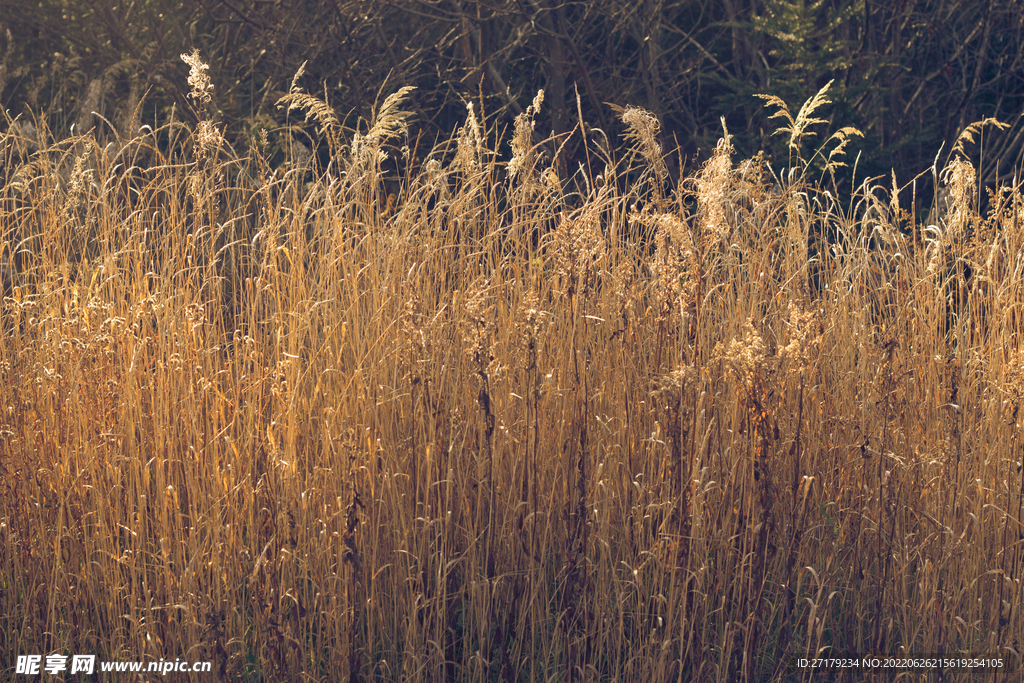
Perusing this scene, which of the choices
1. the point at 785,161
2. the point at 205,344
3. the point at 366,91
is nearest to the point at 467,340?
the point at 205,344

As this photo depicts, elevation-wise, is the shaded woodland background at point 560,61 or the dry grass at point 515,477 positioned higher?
the shaded woodland background at point 560,61

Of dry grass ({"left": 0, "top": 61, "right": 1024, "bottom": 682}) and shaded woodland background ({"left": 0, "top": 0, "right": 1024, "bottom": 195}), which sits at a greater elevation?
shaded woodland background ({"left": 0, "top": 0, "right": 1024, "bottom": 195})

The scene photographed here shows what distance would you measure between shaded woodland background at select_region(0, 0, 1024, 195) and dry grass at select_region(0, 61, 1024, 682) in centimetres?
293

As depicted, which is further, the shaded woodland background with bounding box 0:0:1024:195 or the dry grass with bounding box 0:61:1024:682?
the shaded woodland background with bounding box 0:0:1024:195

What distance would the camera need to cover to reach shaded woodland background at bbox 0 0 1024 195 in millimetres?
4992

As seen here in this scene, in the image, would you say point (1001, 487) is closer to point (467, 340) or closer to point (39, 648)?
point (467, 340)

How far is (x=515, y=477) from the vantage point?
76.4 inches

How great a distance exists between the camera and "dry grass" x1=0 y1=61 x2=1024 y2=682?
1727mm

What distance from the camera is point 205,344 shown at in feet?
7.32

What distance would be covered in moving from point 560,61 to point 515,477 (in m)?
3.79

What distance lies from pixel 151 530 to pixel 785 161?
3990 millimetres

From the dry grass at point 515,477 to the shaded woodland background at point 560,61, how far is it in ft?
9.60

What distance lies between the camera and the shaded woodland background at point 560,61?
499cm

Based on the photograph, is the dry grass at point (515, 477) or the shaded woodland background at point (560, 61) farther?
the shaded woodland background at point (560, 61)
